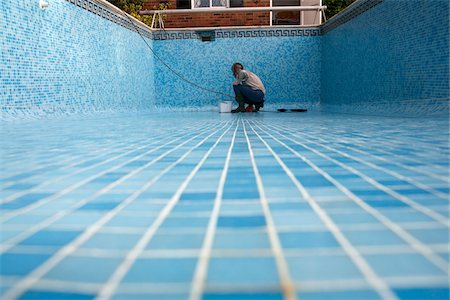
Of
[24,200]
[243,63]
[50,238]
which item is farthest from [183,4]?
[50,238]

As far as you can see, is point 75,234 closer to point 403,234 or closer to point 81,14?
point 403,234

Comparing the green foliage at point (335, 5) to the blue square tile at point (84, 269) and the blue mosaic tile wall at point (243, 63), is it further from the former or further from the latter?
the blue square tile at point (84, 269)

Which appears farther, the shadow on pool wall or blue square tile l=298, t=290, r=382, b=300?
the shadow on pool wall

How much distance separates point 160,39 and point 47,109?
11.8ft

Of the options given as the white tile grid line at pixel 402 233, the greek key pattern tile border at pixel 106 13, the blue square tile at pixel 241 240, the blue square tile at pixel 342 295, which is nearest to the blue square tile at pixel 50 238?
the blue square tile at pixel 241 240

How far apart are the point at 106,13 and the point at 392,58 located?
10.7 feet

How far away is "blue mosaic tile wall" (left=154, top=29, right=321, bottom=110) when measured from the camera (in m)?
6.49

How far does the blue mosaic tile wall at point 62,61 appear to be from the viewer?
2.82 m

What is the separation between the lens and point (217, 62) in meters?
6.58

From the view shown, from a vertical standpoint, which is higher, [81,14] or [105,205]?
[81,14]

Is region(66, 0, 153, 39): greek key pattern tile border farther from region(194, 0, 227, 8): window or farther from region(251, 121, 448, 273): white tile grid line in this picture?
region(251, 121, 448, 273): white tile grid line

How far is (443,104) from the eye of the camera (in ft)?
9.78

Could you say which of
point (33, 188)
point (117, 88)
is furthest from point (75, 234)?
point (117, 88)

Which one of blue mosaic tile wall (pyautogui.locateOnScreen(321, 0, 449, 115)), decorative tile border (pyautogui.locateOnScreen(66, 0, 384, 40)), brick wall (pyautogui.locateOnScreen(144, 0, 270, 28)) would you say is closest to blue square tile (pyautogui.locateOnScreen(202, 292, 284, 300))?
blue mosaic tile wall (pyautogui.locateOnScreen(321, 0, 449, 115))
